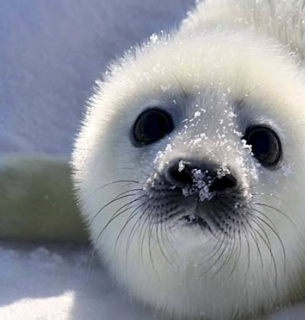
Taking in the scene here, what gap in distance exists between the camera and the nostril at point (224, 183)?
6.36ft

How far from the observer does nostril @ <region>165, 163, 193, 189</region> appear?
76.3 inches

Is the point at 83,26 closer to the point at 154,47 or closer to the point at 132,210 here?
the point at 154,47

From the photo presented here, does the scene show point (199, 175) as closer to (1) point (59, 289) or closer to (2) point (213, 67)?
(2) point (213, 67)

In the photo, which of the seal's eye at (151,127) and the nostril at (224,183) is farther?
the seal's eye at (151,127)

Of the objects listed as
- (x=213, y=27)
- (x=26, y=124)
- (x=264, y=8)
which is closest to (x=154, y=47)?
(x=213, y=27)

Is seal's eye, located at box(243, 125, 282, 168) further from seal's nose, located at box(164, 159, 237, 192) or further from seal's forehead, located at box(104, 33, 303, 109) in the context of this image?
seal's nose, located at box(164, 159, 237, 192)

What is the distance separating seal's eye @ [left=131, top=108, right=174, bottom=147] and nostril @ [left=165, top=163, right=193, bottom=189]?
222 mm

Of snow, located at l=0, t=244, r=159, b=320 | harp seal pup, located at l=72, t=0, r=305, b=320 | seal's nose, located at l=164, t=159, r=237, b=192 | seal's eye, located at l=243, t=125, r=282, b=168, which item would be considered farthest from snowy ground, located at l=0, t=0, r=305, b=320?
seal's nose, located at l=164, t=159, r=237, b=192

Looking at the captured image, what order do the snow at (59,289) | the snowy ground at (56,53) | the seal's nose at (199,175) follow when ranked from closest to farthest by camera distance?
the seal's nose at (199,175) → the snow at (59,289) → the snowy ground at (56,53)

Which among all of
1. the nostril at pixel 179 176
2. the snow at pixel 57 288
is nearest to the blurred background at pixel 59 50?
the snow at pixel 57 288

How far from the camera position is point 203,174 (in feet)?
6.32

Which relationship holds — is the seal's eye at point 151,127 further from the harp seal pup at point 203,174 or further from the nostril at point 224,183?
the nostril at point 224,183

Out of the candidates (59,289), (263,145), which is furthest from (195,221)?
(59,289)

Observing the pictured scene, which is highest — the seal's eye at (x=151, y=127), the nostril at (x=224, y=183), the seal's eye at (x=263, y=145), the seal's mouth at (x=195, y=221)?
the seal's eye at (x=151, y=127)
